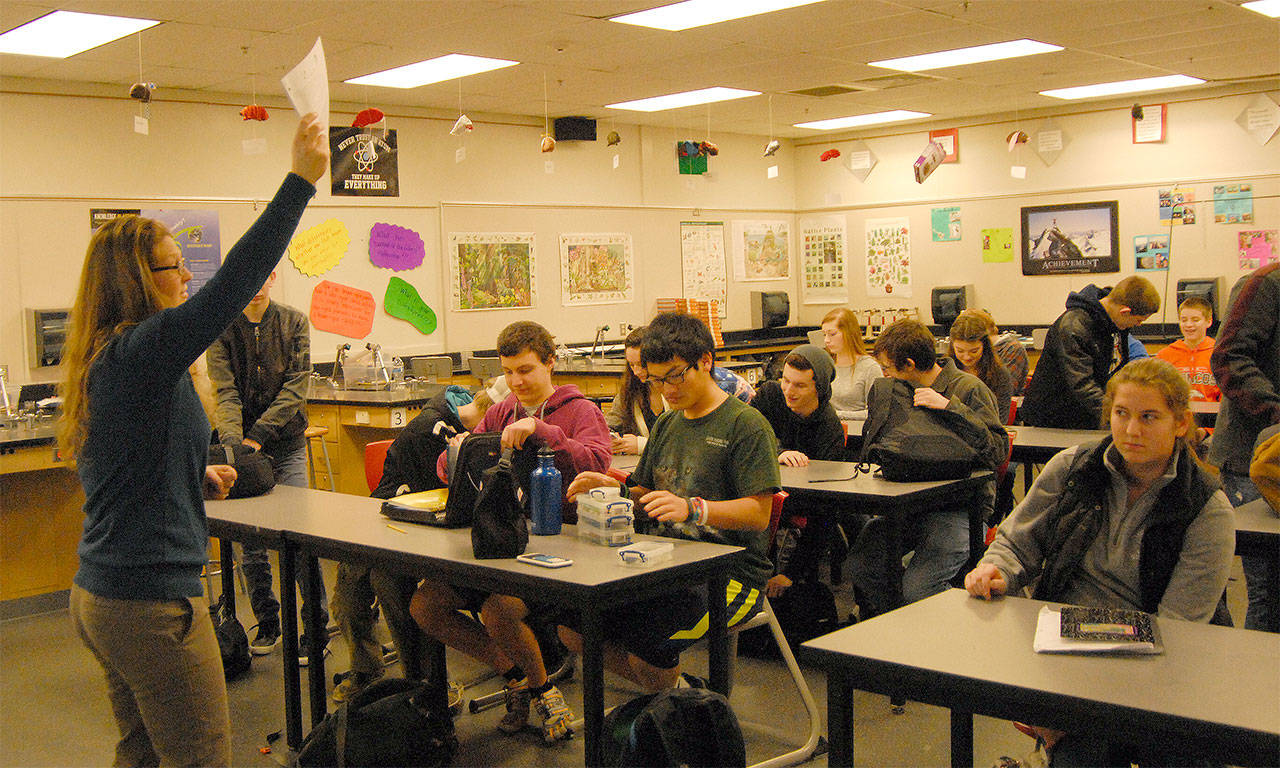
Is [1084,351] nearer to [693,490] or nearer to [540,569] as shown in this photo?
[693,490]

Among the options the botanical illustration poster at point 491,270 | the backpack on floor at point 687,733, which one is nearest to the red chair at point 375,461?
the backpack on floor at point 687,733

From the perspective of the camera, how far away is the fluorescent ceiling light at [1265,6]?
6082 mm

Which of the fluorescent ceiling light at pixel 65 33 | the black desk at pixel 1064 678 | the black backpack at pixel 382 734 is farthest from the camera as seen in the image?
the fluorescent ceiling light at pixel 65 33

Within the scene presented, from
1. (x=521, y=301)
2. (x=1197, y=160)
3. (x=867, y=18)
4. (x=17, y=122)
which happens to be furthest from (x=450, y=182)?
(x=1197, y=160)

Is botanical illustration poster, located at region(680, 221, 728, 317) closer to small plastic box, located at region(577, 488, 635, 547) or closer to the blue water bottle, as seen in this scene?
the blue water bottle

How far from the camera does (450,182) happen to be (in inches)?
344

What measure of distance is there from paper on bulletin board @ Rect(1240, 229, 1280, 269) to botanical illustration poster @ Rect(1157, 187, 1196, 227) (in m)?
0.45

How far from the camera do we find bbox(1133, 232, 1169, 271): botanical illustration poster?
945 centimetres

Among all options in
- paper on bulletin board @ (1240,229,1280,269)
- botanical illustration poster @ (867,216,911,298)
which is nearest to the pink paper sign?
botanical illustration poster @ (867,216,911,298)

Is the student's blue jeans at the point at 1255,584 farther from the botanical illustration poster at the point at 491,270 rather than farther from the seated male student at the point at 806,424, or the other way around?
the botanical illustration poster at the point at 491,270

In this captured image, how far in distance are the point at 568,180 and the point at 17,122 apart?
4303 millimetres

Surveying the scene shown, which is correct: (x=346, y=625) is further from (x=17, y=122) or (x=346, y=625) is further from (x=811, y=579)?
(x=17, y=122)

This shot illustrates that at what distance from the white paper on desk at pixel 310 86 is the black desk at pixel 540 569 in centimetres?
124

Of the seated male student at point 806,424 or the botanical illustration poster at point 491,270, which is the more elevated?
the botanical illustration poster at point 491,270
